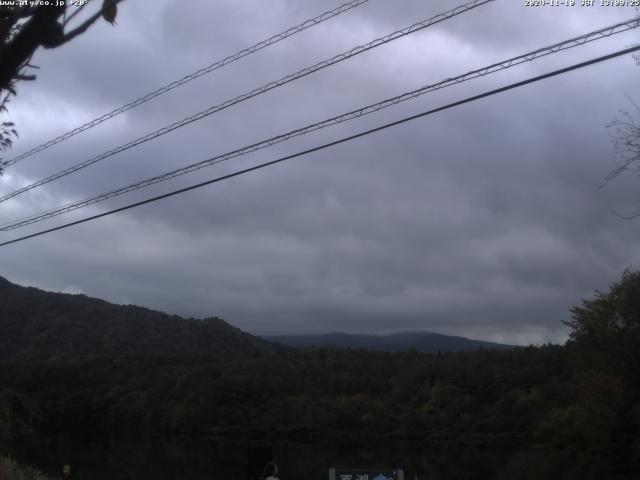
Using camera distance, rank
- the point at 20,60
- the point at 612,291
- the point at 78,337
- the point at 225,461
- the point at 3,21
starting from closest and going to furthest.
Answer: the point at 20,60
the point at 3,21
the point at 612,291
the point at 225,461
the point at 78,337

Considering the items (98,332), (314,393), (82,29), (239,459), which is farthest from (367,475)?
(98,332)

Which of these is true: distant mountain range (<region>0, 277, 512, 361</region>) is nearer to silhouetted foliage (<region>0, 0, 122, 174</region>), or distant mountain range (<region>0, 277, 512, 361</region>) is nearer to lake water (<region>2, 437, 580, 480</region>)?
lake water (<region>2, 437, 580, 480</region>)

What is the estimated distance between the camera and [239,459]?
58469 millimetres

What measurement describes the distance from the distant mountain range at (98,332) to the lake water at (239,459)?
109ft

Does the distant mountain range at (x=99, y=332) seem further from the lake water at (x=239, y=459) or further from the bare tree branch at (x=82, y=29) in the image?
the bare tree branch at (x=82, y=29)

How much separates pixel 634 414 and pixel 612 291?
27.7 ft

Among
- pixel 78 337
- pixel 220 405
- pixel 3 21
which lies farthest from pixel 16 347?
pixel 3 21

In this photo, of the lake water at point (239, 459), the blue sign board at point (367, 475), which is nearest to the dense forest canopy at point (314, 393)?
the lake water at point (239, 459)

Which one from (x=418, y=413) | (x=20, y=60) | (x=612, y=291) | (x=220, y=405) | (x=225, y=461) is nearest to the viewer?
(x=20, y=60)

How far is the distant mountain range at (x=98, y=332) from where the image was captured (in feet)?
356

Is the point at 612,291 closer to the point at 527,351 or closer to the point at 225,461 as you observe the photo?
the point at 225,461

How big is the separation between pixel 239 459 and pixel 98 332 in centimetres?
7186

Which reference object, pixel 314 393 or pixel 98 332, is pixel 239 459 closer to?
pixel 314 393

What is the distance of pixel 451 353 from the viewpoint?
3450 inches
